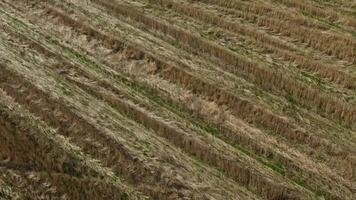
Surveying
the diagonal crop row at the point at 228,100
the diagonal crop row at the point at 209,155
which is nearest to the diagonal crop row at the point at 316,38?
the diagonal crop row at the point at 228,100

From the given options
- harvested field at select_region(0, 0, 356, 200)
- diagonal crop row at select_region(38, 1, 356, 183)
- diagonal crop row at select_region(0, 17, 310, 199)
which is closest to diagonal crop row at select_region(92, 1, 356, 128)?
harvested field at select_region(0, 0, 356, 200)

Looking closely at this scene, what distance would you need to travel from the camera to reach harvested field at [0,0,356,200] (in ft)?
37.7

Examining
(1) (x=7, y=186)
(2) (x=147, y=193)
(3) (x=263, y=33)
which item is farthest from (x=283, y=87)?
(1) (x=7, y=186)

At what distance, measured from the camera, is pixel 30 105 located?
12.8 meters

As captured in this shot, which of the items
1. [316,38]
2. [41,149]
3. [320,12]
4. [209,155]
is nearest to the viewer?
[41,149]

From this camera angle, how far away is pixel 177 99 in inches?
543

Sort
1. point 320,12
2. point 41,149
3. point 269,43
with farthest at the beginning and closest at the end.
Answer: point 320,12, point 269,43, point 41,149

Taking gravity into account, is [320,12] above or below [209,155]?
above

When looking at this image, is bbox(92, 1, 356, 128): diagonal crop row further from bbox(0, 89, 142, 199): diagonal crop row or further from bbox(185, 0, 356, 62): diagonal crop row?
bbox(0, 89, 142, 199): diagonal crop row

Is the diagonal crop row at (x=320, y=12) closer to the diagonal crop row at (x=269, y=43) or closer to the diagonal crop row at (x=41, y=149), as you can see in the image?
the diagonal crop row at (x=269, y=43)

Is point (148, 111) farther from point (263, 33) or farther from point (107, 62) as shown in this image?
point (263, 33)

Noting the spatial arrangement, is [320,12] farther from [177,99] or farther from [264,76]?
[177,99]

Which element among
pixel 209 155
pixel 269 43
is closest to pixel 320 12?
pixel 269 43

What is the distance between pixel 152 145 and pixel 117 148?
72 centimetres
